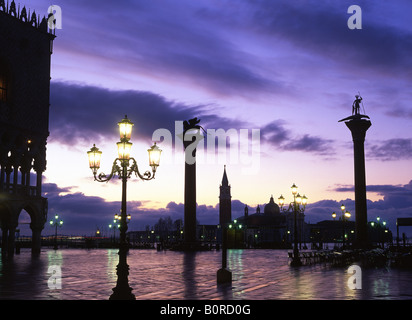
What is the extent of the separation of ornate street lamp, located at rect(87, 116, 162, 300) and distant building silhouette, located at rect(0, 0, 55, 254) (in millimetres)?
32808

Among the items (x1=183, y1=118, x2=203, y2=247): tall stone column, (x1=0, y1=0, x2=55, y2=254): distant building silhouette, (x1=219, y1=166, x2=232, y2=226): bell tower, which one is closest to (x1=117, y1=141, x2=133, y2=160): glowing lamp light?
(x1=0, y1=0, x2=55, y2=254): distant building silhouette

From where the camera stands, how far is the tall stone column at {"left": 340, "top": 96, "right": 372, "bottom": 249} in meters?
48.4

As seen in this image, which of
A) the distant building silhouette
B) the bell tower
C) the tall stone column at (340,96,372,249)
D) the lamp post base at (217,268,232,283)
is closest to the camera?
the lamp post base at (217,268,232,283)

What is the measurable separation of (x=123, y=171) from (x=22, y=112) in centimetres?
3541

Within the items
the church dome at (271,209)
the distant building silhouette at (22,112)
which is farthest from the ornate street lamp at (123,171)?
the church dome at (271,209)

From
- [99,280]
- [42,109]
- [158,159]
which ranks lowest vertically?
[99,280]

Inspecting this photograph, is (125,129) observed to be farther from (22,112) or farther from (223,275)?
(22,112)

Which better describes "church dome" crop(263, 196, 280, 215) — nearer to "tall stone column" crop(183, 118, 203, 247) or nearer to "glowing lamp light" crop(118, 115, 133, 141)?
"tall stone column" crop(183, 118, 203, 247)

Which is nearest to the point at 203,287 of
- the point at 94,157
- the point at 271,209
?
the point at 94,157
